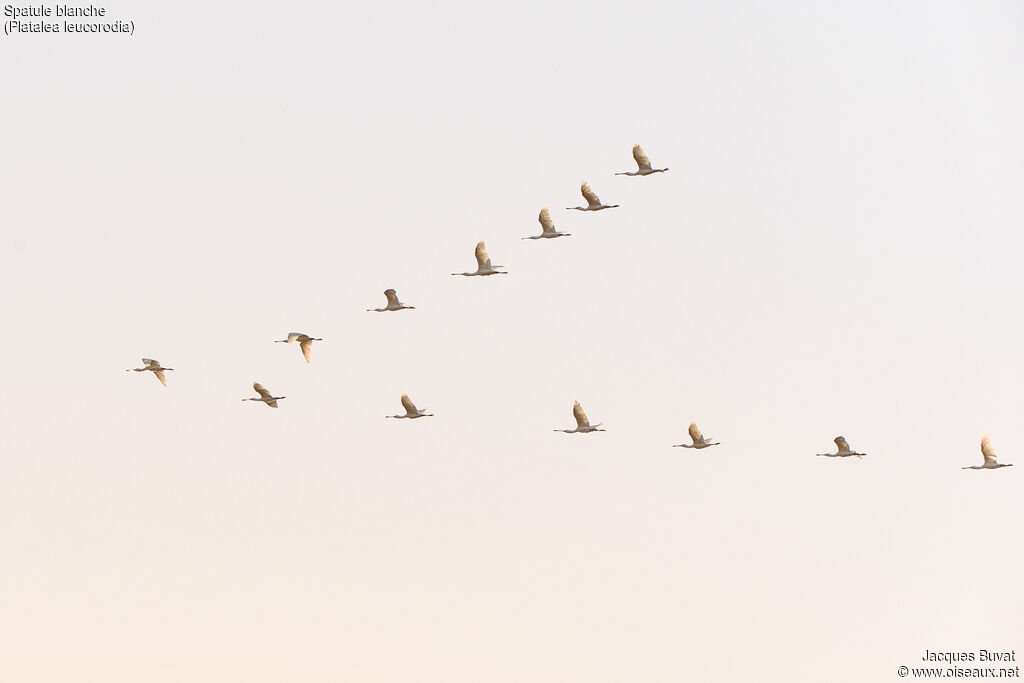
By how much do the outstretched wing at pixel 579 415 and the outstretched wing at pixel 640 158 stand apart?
13.8m

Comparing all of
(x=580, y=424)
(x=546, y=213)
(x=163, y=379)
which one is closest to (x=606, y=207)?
(x=546, y=213)

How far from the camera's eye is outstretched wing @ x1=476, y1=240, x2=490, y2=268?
130625mm

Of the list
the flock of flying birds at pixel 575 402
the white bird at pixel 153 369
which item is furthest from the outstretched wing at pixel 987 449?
the white bird at pixel 153 369

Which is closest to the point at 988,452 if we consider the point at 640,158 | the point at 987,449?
the point at 987,449

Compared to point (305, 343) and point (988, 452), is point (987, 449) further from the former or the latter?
point (305, 343)

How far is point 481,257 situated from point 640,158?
378 inches

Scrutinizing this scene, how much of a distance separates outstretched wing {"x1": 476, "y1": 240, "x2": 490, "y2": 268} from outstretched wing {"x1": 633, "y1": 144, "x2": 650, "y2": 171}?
29.4 feet

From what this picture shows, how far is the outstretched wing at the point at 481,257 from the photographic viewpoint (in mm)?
130625

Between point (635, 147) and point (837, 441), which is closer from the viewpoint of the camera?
point (635, 147)

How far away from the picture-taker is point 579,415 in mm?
135625

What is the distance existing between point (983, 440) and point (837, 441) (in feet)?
Answer: 24.6

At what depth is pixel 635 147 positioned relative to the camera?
416 ft

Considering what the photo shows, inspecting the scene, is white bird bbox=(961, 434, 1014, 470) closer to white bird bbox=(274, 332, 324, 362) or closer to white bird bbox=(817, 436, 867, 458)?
white bird bbox=(817, 436, 867, 458)

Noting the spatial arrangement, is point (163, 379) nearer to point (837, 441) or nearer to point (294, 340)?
point (294, 340)
